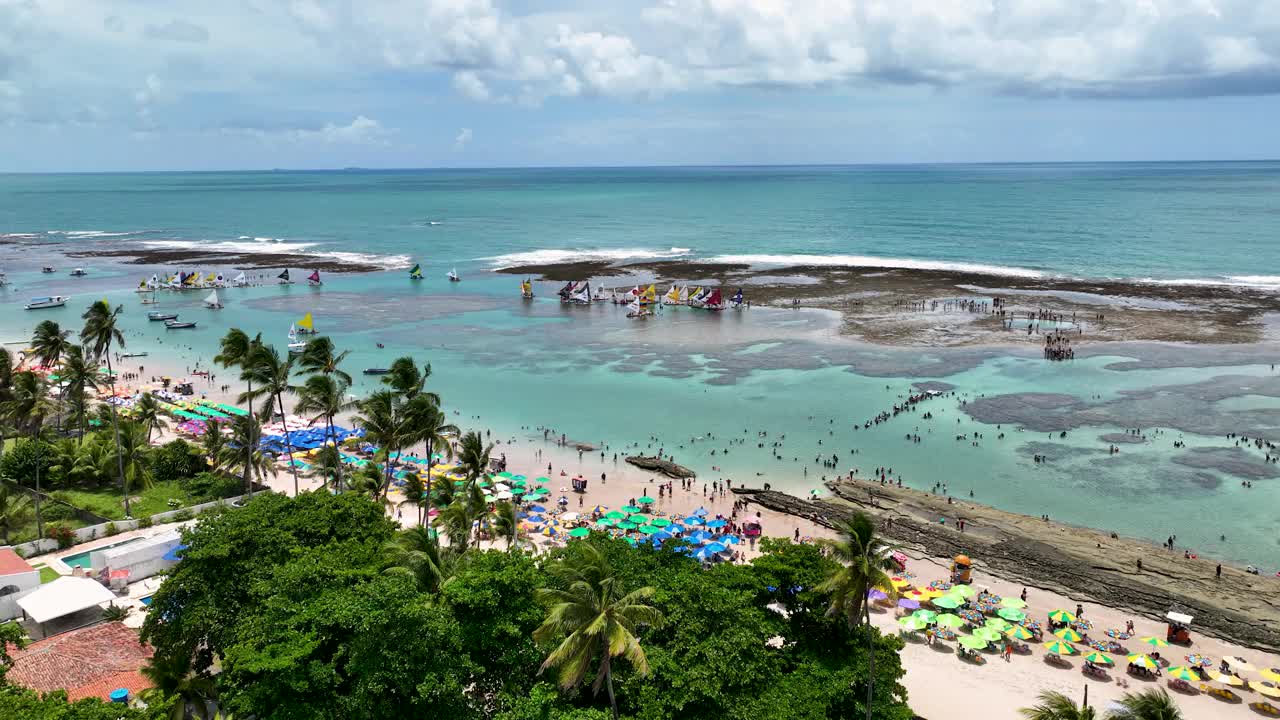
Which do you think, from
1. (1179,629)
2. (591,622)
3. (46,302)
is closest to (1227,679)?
(1179,629)

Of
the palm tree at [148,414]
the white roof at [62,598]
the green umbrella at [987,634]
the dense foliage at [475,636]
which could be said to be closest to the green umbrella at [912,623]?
the green umbrella at [987,634]

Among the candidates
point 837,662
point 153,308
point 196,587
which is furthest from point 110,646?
point 153,308

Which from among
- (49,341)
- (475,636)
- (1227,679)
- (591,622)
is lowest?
(1227,679)

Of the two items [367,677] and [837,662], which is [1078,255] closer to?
[837,662]

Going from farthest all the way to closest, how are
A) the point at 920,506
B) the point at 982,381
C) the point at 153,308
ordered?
the point at 153,308, the point at 982,381, the point at 920,506

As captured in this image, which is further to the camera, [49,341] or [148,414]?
[148,414]

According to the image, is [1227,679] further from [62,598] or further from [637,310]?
[637,310]

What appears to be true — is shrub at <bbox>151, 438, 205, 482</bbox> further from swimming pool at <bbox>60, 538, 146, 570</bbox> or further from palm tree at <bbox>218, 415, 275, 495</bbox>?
swimming pool at <bbox>60, 538, 146, 570</bbox>

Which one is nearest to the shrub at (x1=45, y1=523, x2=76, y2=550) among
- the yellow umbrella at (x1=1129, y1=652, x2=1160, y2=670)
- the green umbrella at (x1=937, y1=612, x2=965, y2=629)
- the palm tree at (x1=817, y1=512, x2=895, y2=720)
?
the palm tree at (x1=817, y1=512, x2=895, y2=720)
